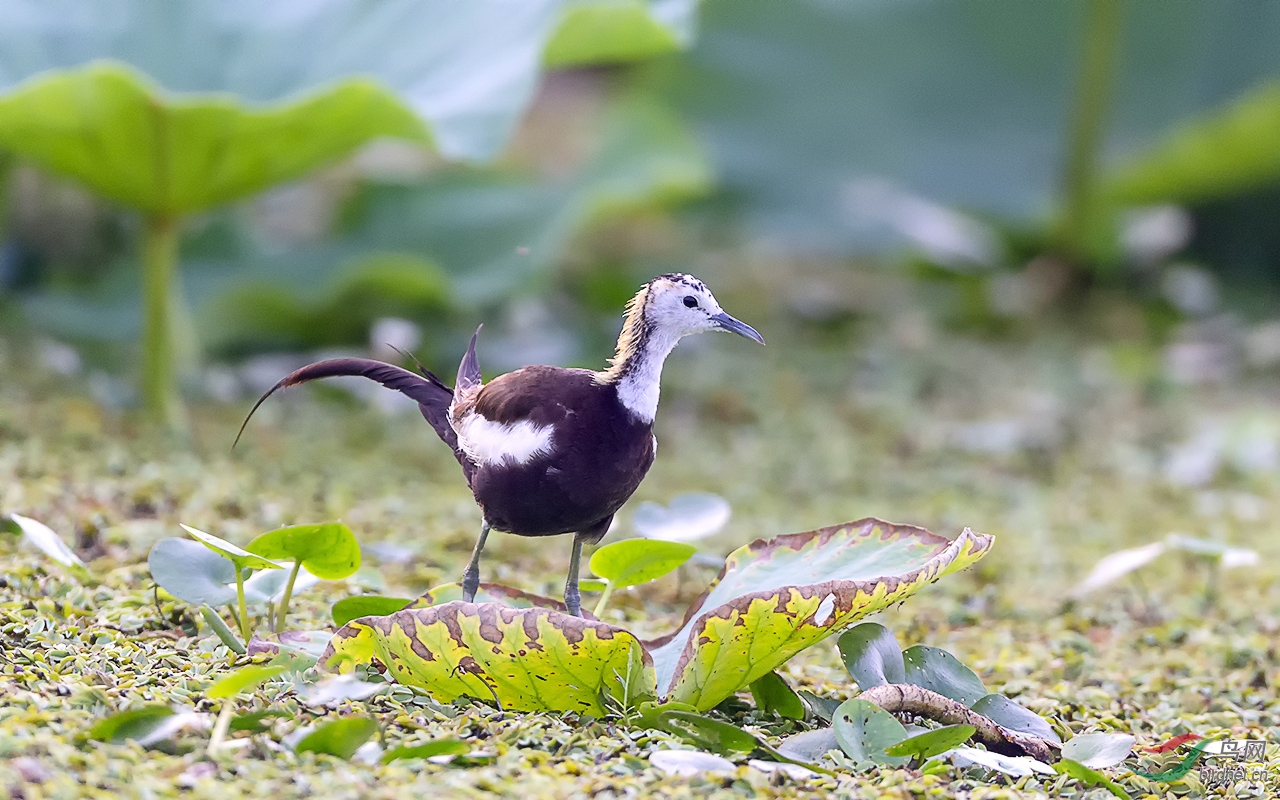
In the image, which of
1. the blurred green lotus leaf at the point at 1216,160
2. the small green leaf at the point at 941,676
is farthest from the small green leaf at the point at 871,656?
the blurred green lotus leaf at the point at 1216,160

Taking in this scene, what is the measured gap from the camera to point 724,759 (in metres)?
1.10

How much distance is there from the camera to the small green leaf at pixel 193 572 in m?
1.24

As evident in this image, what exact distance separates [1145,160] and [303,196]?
2688 millimetres

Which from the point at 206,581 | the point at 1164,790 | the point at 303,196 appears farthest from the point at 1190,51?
the point at 206,581

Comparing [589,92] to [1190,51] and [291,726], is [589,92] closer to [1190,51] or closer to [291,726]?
[1190,51]

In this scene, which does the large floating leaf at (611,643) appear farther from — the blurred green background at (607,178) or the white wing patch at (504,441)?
the blurred green background at (607,178)

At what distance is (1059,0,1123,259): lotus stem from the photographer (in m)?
3.65

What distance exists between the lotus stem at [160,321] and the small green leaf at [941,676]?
1.56 m

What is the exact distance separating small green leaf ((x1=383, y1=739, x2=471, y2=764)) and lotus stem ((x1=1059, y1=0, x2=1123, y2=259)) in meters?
3.21

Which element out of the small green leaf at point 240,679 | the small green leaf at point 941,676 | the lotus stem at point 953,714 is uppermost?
the small green leaf at point 941,676

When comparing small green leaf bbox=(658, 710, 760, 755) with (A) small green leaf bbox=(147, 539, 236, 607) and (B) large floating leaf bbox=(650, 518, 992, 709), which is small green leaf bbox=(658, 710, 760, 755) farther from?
(A) small green leaf bbox=(147, 539, 236, 607)

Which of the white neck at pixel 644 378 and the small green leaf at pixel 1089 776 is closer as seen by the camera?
the small green leaf at pixel 1089 776

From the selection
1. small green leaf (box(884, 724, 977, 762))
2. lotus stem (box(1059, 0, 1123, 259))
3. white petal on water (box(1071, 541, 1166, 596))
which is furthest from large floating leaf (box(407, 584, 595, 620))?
lotus stem (box(1059, 0, 1123, 259))

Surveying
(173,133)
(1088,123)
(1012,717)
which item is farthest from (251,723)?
(1088,123)
